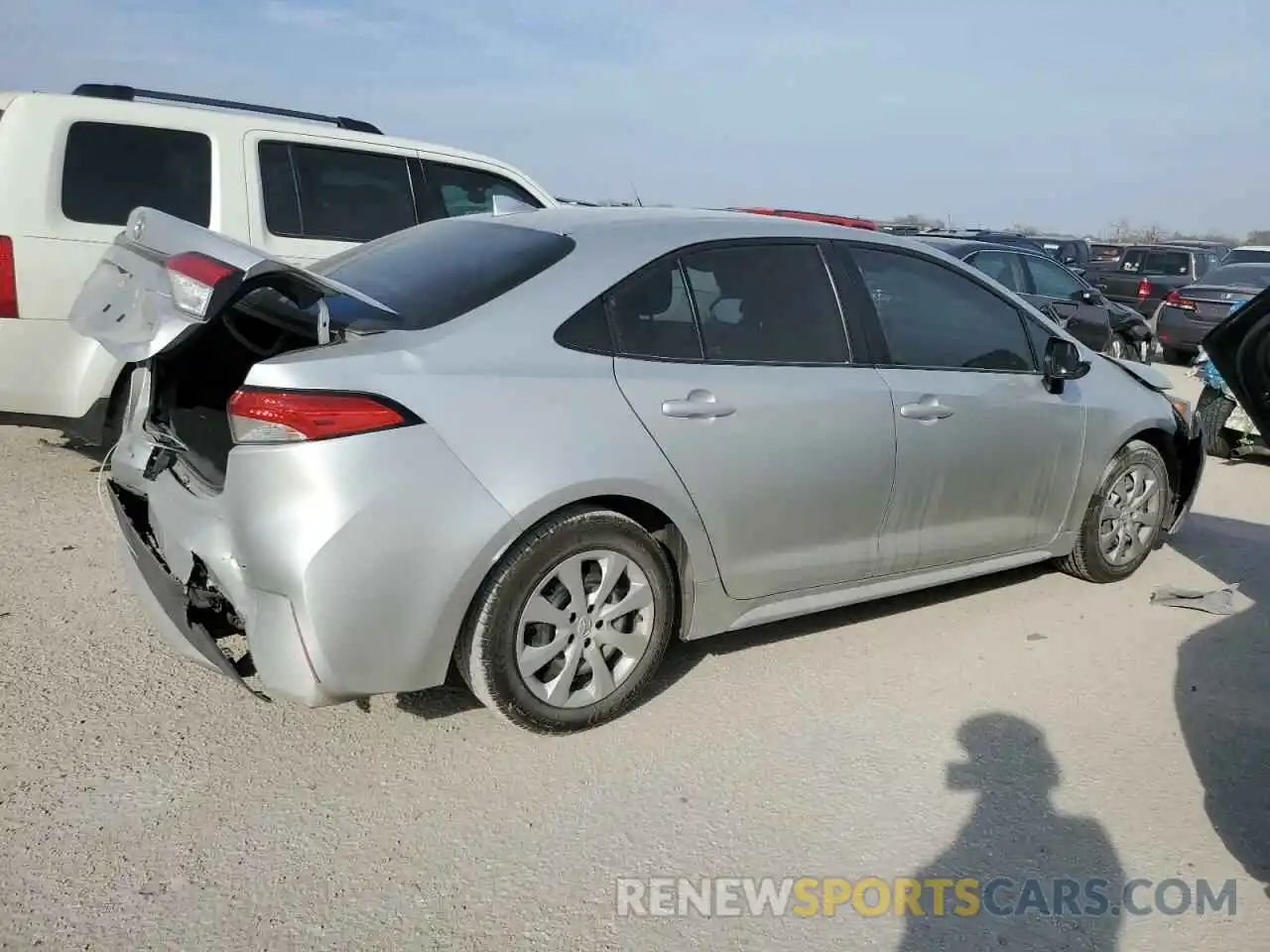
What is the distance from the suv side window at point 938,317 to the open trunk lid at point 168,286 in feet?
6.43

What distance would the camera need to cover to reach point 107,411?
207 inches

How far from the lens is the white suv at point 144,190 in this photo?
17.0 feet

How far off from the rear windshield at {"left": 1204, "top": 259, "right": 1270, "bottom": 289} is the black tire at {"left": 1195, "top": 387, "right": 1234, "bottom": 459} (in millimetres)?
6663

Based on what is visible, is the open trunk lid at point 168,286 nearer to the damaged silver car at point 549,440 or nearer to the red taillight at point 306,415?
the damaged silver car at point 549,440

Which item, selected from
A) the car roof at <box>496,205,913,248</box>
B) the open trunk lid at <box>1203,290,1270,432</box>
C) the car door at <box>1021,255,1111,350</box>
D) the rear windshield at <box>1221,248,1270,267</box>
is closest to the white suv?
the car roof at <box>496,205,913,248</box>

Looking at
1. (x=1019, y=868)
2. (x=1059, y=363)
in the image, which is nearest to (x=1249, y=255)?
(x=1059, y=363)

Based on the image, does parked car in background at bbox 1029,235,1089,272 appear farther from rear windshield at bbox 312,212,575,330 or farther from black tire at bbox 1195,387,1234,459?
rear windshield at bbox 312,212,575,330

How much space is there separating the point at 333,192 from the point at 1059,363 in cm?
438

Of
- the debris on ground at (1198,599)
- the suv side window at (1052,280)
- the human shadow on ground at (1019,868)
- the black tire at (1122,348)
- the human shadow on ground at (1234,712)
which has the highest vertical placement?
the suv side window at (1052,280)

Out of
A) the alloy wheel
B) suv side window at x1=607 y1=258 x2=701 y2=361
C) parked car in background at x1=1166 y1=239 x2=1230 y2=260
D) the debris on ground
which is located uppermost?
parked car in background at x1=1166 y1=239 x2=1230 y2=260

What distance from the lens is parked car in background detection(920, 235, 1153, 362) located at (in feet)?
35.4

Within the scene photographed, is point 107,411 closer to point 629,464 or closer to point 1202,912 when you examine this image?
point 629,464

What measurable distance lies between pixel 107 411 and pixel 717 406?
343 cm

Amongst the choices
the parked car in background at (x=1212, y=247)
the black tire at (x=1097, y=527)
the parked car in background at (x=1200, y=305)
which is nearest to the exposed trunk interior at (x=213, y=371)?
the black tire at (x=1097, y=527)
